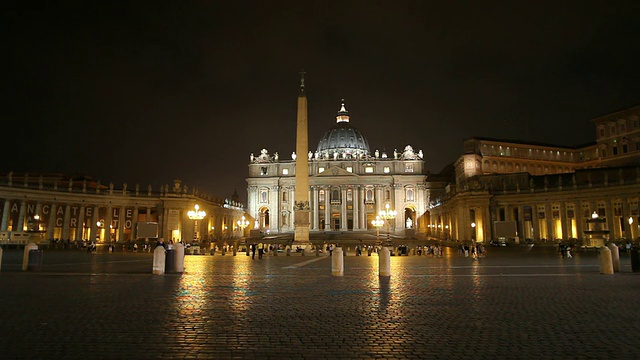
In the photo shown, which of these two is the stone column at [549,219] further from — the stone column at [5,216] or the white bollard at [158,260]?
the stone column at [5,216]

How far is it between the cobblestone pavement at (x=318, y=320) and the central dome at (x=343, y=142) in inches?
4459

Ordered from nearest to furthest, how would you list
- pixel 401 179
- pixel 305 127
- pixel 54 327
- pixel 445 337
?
pixel 445 337 < pixel 54 327 < pixel 305 127 < pixel 401 179

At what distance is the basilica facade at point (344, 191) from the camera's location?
11212 centimetres

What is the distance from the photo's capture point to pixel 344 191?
113m

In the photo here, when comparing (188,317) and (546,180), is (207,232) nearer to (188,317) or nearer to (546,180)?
(546,180)

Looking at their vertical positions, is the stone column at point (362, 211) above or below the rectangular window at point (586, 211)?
above

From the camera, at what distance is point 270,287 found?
1524 cm

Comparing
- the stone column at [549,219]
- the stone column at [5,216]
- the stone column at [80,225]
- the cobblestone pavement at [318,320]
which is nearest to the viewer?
the cobblestone pavement at [318,320]

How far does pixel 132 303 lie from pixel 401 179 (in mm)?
104422

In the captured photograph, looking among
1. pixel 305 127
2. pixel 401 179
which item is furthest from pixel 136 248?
pixel 401 179

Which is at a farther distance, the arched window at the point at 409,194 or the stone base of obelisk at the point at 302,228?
the arched window at the point at 409,194

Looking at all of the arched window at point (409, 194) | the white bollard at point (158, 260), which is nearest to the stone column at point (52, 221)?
the white bollard at point (158, 260)

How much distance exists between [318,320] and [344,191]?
340ft

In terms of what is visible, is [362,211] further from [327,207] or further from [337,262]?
[337,262]
